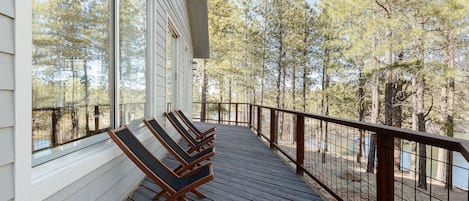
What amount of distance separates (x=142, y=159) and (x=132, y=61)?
3.81 feet

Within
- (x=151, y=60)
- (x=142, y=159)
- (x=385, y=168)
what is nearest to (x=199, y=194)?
(x=142, y=159)

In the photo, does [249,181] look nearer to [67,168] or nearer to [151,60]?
[151,60]

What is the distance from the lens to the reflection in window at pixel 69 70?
4.86ft

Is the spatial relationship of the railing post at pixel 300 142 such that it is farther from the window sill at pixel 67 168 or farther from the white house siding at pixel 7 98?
the white house siding at pixel 7 98

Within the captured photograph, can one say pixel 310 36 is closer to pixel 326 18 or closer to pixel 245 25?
pixel 326 18

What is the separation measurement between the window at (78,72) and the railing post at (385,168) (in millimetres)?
2206

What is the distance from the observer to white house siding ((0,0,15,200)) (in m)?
Answer: 1.07

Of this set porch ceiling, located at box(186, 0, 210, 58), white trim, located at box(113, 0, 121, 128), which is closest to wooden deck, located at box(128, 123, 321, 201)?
white trim, located at box(113, 0, 121, 128)

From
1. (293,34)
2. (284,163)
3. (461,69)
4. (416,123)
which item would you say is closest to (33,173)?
(284,163)

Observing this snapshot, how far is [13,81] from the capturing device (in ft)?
3.71

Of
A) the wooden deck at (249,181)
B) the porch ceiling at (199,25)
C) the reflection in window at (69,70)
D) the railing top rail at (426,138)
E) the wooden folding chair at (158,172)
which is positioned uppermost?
the porch ceiling at (199,25)

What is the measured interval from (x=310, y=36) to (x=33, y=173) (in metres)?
14.7

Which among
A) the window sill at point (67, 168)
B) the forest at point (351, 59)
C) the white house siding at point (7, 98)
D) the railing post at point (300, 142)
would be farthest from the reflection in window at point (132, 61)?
the forest at point (351, 59)

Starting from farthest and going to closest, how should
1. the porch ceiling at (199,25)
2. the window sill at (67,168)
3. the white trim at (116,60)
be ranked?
the porch ceiling at (199,25), the white trim at (116,60), the window sill at (67,168)
